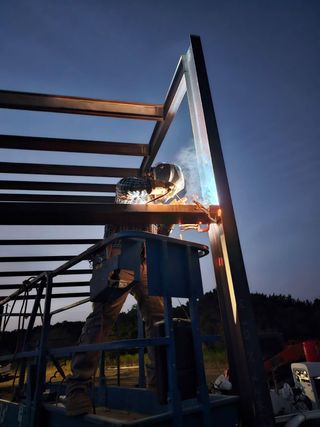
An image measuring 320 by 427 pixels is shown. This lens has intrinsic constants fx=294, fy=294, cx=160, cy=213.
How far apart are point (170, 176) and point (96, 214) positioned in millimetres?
1310

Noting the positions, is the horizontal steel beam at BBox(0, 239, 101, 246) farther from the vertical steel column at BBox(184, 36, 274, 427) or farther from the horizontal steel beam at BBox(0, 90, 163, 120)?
the vertical steel column at BBox(184, 36, 274, 427)

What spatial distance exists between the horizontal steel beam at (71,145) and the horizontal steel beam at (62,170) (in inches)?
14.6

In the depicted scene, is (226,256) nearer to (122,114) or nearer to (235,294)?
(235,294)

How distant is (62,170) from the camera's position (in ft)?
19.5

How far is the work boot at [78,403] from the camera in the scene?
99.0 inches

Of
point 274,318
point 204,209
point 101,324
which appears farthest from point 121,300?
point 274,318

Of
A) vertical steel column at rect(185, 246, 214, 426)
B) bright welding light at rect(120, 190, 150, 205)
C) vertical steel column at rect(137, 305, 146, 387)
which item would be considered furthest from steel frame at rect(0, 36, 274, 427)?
vertical steel column at rect(137, 305, 146, 387)

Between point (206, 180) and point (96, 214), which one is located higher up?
point (206, 180)

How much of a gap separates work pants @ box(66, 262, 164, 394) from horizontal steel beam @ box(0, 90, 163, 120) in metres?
3.10

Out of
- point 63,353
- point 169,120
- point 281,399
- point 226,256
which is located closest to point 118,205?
point 226,256

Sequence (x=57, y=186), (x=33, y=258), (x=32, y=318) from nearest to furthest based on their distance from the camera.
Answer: (x=32, y=318)
(x=57, y=186)
(x=33, y=258)

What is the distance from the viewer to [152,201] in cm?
424

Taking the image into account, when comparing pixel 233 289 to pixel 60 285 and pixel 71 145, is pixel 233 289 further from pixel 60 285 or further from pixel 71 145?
pixel 60 285

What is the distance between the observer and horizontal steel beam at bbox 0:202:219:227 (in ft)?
11.5
